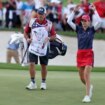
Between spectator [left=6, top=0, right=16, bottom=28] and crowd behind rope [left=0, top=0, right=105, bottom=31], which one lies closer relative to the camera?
crowd behind rope [left=0, top=0, right=105, bottom=31]

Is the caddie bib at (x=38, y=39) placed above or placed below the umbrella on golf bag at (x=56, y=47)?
above

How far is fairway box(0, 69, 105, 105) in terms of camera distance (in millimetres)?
11109

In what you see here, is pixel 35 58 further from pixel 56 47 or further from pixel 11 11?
pixel 11 11

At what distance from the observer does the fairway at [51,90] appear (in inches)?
437

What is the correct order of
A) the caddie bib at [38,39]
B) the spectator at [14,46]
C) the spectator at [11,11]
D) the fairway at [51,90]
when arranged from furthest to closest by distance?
the spectator at [11,11] → the spectator at [14,46] → the caddie bib at [38,39] → the fairway at [51,90]

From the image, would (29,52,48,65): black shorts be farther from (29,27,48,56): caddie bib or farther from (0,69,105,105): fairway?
(0,69,105,105): fairway

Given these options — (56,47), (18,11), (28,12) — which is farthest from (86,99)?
(18,11)

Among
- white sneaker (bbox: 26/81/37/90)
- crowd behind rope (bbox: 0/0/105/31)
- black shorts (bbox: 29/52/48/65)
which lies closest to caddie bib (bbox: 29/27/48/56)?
black shorts (bbox: 29/52/48/65)

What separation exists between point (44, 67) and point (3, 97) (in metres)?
1.90

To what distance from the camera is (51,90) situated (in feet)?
42.1

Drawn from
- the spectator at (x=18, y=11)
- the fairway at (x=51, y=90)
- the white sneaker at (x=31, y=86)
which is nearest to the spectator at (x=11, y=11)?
the spectator at (x=18, y=11)

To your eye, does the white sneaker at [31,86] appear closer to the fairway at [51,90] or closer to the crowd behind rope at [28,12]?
the fairway at [51,90]

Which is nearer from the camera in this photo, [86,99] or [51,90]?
[86,99]

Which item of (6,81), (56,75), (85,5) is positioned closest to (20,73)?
(56,75)
